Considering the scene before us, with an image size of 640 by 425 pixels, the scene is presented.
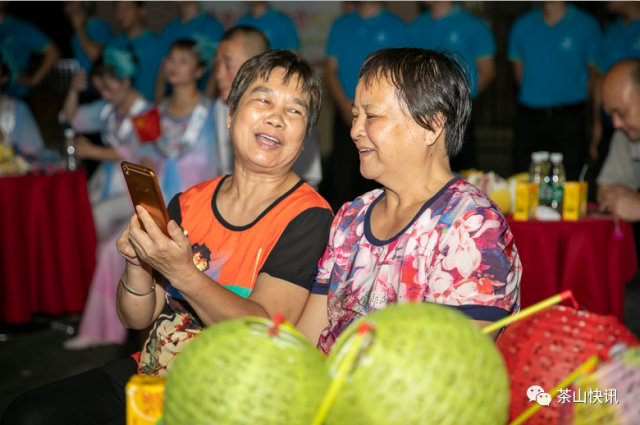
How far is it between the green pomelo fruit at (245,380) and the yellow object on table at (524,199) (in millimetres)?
2226

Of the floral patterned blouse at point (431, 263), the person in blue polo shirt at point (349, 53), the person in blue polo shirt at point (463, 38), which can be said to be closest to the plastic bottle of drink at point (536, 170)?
the person in blue polo shirt at point (463, 38)

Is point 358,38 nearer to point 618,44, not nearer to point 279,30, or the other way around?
point 279,30

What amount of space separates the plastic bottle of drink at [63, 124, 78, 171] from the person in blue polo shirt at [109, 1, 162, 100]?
1.39m

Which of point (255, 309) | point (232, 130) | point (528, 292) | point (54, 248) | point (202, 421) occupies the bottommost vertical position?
point (54, 248)

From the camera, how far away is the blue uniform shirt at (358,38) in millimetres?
4785

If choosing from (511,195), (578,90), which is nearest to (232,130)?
(511,195)

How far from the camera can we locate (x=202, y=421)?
57 cm

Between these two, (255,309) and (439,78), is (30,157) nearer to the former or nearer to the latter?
(255,309)

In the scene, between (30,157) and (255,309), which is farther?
(30,157)

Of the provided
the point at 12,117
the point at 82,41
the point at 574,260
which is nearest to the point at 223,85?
the point at 574,260

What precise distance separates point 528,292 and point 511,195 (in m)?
0.49

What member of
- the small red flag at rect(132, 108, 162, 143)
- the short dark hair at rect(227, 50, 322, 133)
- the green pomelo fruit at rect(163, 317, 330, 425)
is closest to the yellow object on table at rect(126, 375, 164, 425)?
the green pomelo fruit at rect(163, 317, 330, 425)

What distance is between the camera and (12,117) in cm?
441

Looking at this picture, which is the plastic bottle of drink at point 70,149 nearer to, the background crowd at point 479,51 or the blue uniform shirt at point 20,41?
the background crowd at point 479,51
